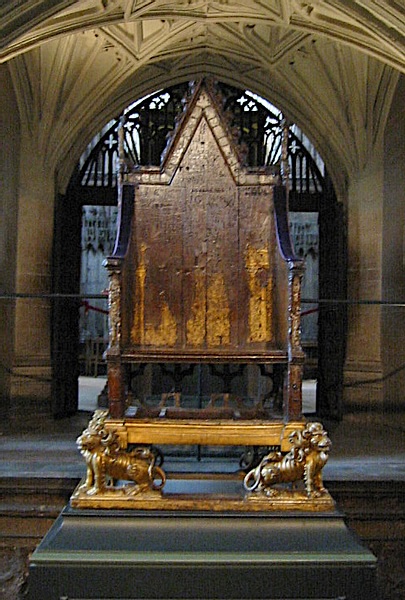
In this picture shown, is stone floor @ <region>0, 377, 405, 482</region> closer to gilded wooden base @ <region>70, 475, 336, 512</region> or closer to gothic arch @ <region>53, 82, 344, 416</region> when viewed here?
gothic arch @ <region>53, 82, 344, 416</region>

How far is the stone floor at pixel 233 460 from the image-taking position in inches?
182

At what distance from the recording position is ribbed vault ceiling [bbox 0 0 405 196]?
22.9ft

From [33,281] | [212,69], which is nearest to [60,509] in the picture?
[33,281]

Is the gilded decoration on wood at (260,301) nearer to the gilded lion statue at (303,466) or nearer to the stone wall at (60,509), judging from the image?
the gilded lion statue at (303,466)

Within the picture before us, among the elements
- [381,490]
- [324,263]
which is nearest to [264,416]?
[381,490]

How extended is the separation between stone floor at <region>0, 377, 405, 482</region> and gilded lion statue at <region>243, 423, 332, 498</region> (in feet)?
3.83

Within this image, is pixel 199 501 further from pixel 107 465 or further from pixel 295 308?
pixel 295 308

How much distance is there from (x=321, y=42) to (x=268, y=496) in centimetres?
637

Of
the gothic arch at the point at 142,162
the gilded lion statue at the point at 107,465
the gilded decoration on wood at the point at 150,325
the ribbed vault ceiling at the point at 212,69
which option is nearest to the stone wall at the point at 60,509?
the gilded lion statue at the point at 107,465

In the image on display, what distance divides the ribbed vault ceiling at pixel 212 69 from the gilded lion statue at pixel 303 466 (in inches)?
179

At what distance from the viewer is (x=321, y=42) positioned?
26.1 ft

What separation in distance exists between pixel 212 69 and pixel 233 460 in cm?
603

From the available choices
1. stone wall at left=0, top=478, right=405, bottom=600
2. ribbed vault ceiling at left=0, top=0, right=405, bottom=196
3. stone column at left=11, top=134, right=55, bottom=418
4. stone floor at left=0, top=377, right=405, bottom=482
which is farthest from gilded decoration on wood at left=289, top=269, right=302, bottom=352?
stone column at left=11, top=134, right=55, bottom=418

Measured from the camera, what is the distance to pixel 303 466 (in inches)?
131
